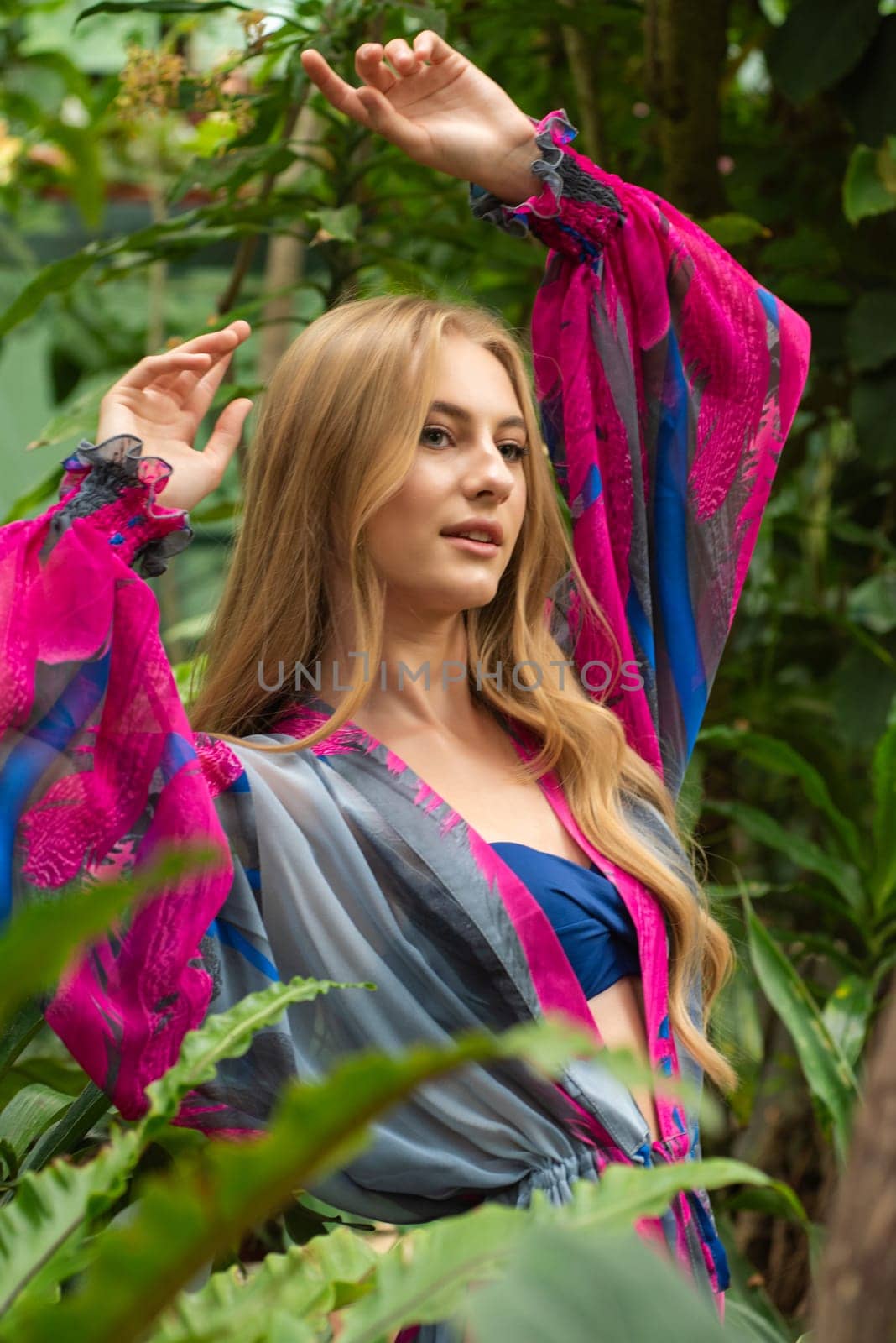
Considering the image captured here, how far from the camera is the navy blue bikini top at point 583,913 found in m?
1.13

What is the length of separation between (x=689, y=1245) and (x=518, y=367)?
741 millimetres

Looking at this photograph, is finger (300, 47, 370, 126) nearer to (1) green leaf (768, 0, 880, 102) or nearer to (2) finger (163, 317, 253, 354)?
(2) finger (163, 317, 253, 354)

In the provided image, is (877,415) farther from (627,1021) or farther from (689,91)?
(627,1021)

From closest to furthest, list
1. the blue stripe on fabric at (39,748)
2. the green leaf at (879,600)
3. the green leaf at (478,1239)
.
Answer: the green leaf at (478,1239) < the blue stripe on fabric at (39,748) < the green leaf at (879,600)

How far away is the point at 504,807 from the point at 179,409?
0.42 meters

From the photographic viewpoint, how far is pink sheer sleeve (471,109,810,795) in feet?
4.32

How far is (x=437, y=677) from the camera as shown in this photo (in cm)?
127

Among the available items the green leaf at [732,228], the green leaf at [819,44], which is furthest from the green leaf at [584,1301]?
the green leaf at [819,44]

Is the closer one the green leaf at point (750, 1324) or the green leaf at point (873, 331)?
the green leaf at point (750, 1324)

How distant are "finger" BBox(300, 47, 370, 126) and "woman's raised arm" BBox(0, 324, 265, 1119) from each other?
0.40 m

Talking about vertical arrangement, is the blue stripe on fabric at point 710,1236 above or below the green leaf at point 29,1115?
below

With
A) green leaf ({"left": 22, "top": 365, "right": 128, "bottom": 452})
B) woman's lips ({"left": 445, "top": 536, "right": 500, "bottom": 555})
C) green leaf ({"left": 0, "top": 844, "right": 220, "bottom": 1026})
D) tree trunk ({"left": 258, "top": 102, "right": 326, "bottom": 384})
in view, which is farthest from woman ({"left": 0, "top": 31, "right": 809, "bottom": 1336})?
Result: tree trunk ({"left": 258, "top": 102, "right": 326, "bottom": 384})

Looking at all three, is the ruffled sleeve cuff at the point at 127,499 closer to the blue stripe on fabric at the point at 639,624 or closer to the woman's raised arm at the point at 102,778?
the woman's raised arm at the point at 102,778

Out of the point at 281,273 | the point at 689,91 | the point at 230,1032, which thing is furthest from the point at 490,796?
the point at 281,273
